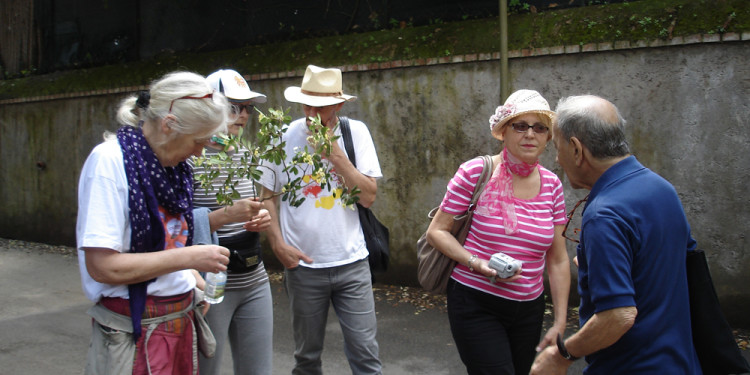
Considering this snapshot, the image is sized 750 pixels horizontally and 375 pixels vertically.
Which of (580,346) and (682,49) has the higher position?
(682,49)

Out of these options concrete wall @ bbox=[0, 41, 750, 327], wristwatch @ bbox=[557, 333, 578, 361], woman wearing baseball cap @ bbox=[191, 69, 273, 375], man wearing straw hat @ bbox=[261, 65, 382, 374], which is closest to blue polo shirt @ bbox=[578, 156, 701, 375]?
wristwatch @ bbox=[557, 333, 578, 361]

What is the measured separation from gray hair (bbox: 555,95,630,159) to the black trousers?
3.52 feet

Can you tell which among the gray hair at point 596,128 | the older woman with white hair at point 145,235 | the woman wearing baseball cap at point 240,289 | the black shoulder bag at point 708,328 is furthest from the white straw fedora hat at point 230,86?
the black shoulder bag at point 708,328

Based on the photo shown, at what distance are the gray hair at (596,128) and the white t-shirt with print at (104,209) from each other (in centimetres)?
153

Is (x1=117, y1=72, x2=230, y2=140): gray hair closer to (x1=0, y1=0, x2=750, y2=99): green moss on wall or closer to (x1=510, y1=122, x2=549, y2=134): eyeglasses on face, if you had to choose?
(x1=510, y1=122, x2=549, y2=134): eyeglasses on face

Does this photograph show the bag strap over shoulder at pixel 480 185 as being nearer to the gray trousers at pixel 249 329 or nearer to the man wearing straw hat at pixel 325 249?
the man wearing straw hat at pixel 325 249

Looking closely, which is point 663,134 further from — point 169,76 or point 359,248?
point 169,76

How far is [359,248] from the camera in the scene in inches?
142

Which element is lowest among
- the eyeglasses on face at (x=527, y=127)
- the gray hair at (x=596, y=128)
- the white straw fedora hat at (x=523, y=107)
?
the gray hair at (x=596, y=128)

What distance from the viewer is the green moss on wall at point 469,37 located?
5.45 meters

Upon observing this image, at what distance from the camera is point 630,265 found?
206 cm

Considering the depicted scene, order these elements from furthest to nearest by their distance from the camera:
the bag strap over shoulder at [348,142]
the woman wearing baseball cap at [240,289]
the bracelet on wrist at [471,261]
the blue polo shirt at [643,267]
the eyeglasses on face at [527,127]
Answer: the bag strap over shoulder at [348,142] → the woman wearing baseball cap at [240,289] → the eyeglasses on face at [527,127] → the bracelet on wrist at [471,261] → the blue polo shirt at [643,267]

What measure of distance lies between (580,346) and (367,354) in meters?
1.58

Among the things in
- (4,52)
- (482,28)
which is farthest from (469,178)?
(4,52)
